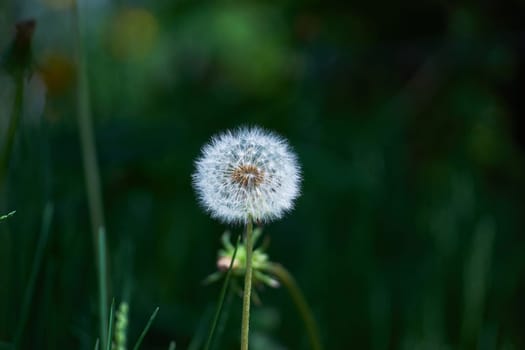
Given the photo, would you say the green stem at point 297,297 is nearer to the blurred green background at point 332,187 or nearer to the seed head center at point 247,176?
the seed head center at point 247,176

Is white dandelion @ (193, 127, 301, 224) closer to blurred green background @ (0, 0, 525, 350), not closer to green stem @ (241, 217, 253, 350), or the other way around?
green stem @ (241, 217, 253, 350)

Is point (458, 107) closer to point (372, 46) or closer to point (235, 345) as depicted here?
point (372, 46)

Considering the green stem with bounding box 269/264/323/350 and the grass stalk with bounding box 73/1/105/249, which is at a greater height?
the grass stalk with bounding box 73/1/105/249

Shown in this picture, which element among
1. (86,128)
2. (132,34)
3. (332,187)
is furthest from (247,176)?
(132,34)

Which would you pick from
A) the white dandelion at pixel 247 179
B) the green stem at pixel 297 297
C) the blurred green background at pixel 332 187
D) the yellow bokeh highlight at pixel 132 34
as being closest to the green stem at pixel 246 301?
the white dandelion at pixel 247 179

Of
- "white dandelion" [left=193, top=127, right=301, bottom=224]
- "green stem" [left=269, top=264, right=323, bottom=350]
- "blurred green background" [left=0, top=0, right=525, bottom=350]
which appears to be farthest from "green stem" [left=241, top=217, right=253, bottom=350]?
"blurred green background" [left=0, top=0, right=525, bottom=350]
